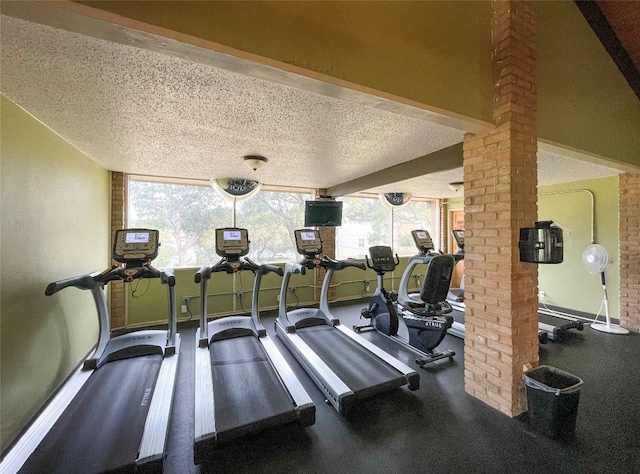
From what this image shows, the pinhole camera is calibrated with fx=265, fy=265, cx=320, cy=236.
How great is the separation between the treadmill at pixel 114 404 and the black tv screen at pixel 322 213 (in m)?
2.74

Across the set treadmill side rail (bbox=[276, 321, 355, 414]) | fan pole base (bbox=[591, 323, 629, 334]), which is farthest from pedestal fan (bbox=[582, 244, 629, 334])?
treadmill side rail (bbox=[276, 321, 355, 414])

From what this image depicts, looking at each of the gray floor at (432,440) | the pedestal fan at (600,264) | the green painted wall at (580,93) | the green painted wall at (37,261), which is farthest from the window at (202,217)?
the pedestal fan at (600,264)

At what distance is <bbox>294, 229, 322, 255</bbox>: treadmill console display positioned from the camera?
12.9 feet

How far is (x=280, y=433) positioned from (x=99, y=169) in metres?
4.10

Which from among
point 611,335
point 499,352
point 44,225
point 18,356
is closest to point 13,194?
point 44,225

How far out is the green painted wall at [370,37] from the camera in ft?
4.08

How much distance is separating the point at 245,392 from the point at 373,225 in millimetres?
5125

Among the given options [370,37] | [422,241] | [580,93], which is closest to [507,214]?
[370,37]

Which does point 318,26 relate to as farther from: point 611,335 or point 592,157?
point 611,335

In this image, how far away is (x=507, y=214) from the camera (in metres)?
2.10

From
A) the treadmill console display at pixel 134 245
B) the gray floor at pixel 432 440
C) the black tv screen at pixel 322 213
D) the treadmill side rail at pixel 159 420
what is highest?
the black tv screen at pixel 322 213

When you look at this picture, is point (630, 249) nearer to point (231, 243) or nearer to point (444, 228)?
point (444, 228)

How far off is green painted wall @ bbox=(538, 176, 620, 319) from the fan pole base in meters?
0.64

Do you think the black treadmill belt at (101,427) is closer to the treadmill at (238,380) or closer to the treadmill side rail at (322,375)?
the treadmill at (238,380)
